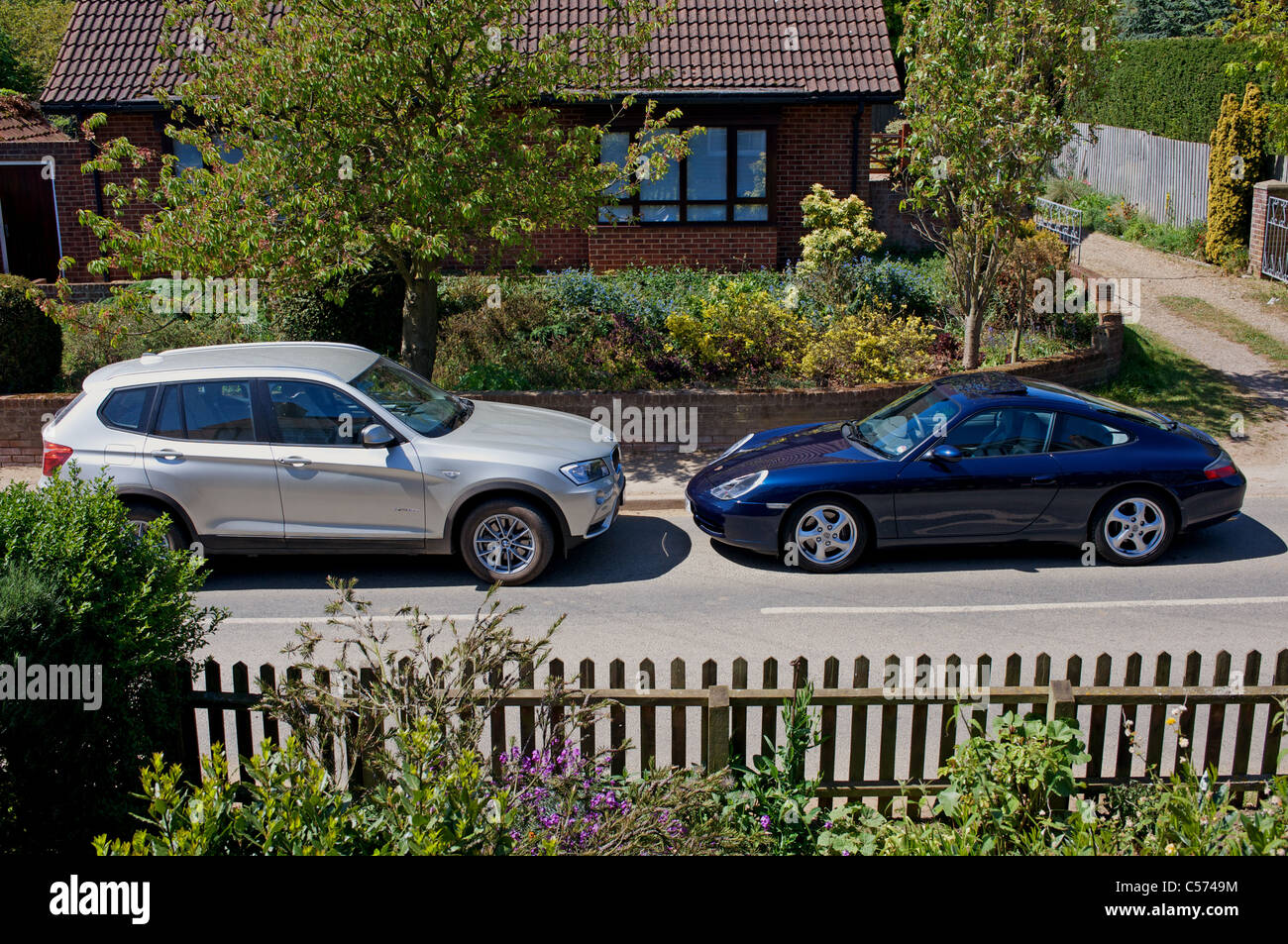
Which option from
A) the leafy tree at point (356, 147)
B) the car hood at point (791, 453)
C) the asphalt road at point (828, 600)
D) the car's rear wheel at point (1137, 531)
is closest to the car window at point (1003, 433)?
the car hood at point (791, 453)

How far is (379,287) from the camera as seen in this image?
13711mm

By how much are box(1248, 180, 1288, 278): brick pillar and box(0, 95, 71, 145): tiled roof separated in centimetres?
2124

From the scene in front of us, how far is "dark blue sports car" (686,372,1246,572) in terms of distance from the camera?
29.6ft

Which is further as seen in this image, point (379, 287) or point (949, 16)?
point (379, 287)

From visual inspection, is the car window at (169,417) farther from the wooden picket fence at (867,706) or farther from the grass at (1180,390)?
the grass at (1180,390)

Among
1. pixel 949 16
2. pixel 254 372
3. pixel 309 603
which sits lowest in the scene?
pixel 309 603

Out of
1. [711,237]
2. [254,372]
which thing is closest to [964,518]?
[254,372]

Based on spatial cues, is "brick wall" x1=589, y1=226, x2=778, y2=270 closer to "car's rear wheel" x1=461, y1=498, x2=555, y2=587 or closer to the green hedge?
the green hedge

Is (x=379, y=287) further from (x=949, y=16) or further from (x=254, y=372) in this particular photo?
(x=949, y=16)

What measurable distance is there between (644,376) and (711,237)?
6706mm

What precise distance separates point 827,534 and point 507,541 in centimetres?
252

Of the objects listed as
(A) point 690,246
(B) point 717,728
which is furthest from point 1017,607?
(A) point 690,246

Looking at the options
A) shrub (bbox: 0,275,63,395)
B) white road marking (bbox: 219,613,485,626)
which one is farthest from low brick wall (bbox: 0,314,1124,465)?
white road marking (bbox: 219,613,485,626)

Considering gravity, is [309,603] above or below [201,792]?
below
